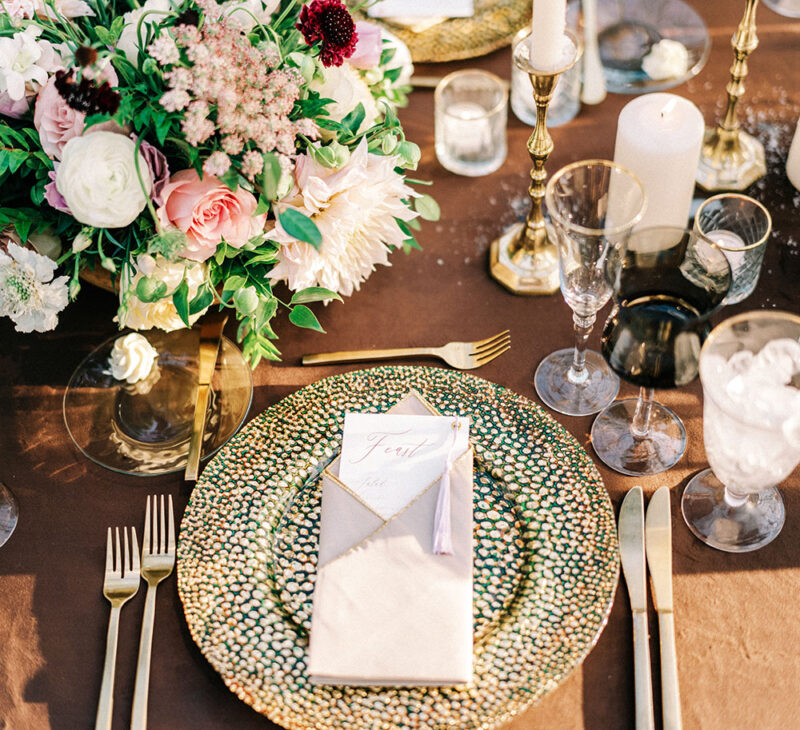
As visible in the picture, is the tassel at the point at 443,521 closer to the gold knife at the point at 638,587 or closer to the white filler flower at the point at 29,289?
the gold knife at the point at 638,587

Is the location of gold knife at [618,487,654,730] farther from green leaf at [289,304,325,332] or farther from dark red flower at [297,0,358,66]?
dark red flower at [297,0,358,66]

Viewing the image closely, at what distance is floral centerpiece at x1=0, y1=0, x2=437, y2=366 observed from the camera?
2.82 ft

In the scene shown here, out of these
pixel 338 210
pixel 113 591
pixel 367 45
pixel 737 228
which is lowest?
pixel 113 591

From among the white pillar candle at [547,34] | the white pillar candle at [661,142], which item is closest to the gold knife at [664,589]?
the white pillar candle at [661,142]

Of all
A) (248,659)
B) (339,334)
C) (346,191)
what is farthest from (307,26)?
(248,659)

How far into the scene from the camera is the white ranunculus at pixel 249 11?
36.6 inches

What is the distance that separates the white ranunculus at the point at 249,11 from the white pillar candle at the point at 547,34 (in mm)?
296

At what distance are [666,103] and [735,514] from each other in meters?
0.52

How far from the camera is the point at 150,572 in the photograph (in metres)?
0.98

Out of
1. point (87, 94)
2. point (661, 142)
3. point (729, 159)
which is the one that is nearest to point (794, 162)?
point (729, 159)

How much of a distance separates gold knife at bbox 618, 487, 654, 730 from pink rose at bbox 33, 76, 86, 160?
729 millimetres

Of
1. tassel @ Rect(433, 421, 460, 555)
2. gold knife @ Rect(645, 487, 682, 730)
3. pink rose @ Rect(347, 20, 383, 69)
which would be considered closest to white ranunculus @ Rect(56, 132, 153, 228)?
pink rose @ Rect(347, 20, 383, 69)

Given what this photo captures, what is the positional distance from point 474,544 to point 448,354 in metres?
0.29

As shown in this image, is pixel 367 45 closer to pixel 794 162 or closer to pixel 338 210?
pixel 338 210
